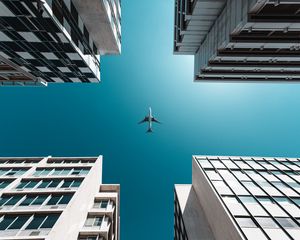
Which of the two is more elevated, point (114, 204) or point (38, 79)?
point (38, 79)

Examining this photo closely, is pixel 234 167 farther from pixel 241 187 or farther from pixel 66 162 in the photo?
pixel 66 162

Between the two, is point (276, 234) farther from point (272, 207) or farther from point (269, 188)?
point (269, 188)

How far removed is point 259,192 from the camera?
2398cm

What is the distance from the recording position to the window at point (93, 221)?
95.7 feet

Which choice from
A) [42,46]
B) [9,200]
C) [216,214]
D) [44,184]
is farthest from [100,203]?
[42,46]

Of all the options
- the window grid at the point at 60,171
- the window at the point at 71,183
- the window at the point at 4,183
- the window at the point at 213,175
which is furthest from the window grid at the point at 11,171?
the window at the point at 213,175

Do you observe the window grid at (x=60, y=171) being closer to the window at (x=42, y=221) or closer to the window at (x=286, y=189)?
the window at (x=42, y=221)

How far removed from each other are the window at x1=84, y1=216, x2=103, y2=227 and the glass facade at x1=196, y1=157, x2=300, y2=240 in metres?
15.7

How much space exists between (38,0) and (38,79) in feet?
63.5

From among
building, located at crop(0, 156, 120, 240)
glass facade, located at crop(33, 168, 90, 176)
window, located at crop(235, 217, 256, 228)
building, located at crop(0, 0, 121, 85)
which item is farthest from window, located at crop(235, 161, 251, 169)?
building, located at crop(0, 0, 121, 85)

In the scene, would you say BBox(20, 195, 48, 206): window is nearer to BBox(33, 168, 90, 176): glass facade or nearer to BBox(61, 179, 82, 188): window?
BBox(61, 179, 82, 188): window

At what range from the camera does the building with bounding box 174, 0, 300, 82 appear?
42.0ft

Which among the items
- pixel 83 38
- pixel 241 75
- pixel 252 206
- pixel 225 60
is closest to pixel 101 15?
pixel 83 38

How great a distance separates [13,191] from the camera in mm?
27125
